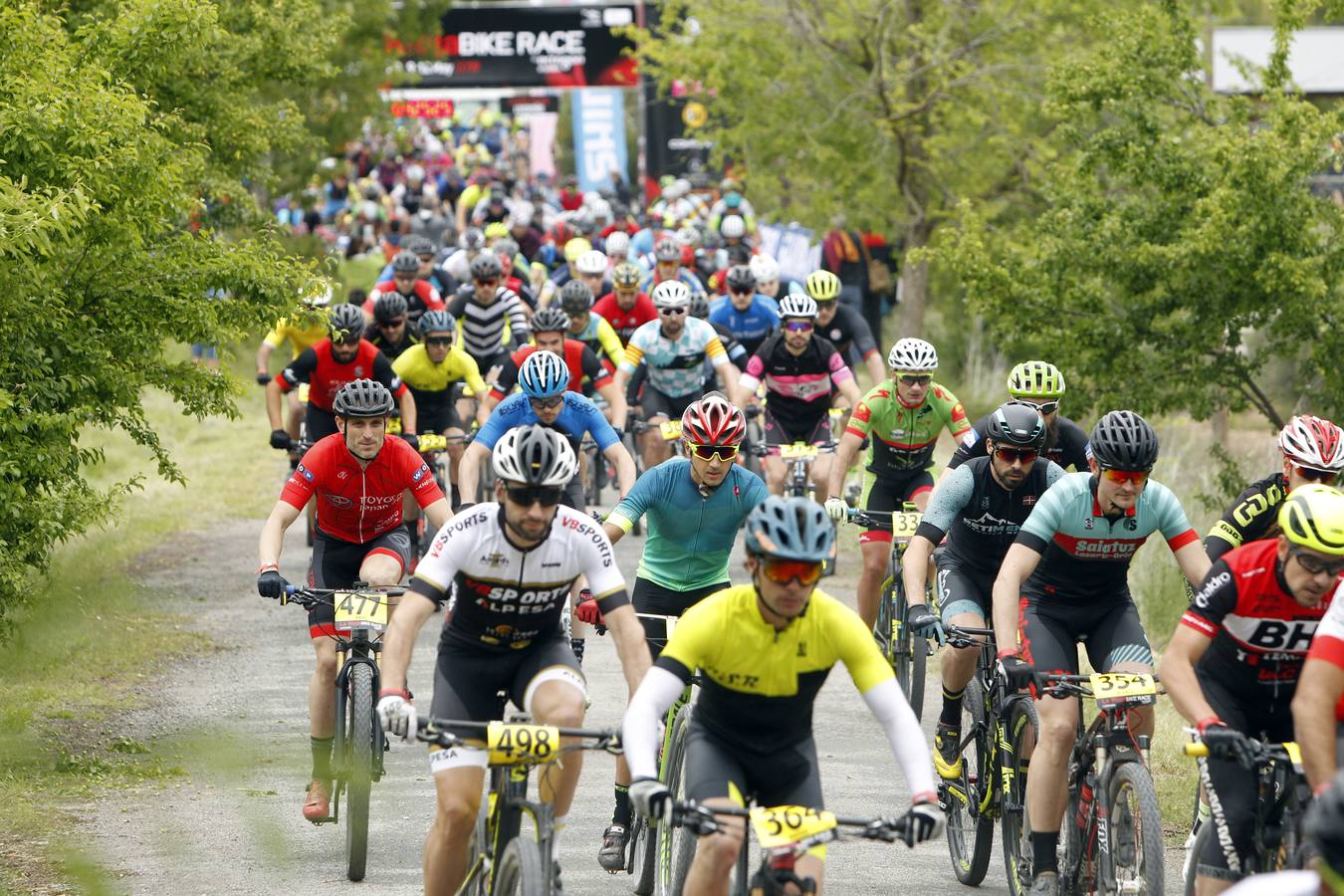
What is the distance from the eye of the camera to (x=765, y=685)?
6.21 meters

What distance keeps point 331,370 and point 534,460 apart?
799cm

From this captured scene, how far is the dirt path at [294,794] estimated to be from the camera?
8.20m

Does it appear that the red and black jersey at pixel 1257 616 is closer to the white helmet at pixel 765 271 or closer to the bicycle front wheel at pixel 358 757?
the bicycle front wheel at pixel 358 757

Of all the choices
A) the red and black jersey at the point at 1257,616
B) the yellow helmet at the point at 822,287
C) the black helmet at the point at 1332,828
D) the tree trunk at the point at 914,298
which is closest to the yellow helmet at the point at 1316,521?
the red and black jersey at the point at 1257,616

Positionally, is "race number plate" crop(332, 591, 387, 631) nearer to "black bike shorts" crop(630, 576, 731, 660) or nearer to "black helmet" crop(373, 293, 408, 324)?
"black bike shorts" crop(630, 576, 731, 660)

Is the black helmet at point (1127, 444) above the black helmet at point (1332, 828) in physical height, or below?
above

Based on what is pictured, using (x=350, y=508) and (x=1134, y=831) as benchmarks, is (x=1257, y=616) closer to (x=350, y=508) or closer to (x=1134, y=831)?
(x=1134, y=831)

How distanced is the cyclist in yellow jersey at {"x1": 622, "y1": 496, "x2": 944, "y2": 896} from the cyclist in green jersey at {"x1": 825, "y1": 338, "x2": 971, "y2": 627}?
5554 millimetres

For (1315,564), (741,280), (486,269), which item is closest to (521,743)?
(1315,564)

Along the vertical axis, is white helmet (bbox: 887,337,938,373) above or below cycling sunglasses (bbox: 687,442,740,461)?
above

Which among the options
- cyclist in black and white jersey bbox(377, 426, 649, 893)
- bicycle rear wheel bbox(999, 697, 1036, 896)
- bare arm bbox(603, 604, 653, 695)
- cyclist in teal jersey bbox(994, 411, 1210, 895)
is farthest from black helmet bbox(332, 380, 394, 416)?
bicycle rear wheel bbox(999, 697, 1036, 896)

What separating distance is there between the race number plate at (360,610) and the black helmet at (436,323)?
246 inches

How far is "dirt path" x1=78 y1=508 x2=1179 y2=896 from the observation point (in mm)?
8195

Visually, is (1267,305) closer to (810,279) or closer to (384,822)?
(810,279)
